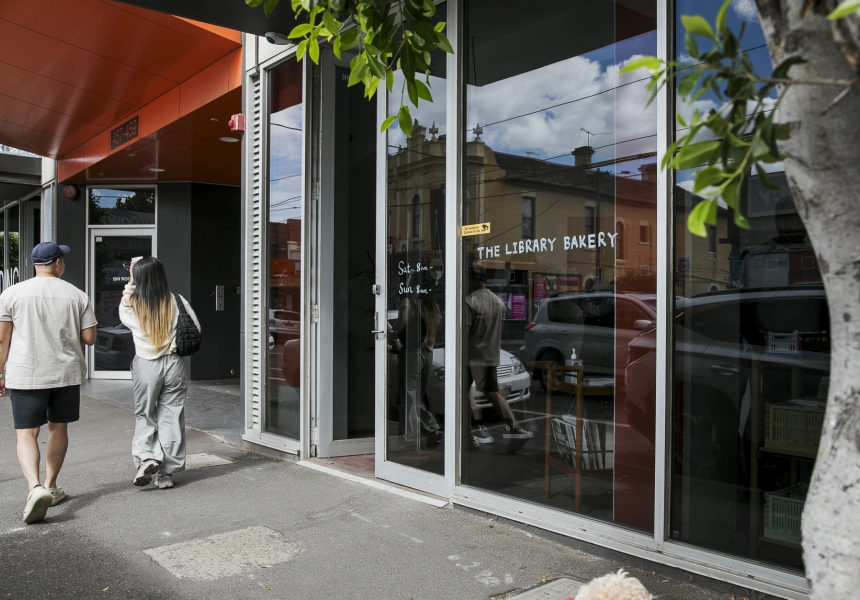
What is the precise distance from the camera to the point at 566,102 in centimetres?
445

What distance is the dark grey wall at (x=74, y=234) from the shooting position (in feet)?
43.7

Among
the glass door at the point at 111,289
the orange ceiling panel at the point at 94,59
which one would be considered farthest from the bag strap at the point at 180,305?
the glass door at the point at 111,289

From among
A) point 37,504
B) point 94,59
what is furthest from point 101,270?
point 37,504

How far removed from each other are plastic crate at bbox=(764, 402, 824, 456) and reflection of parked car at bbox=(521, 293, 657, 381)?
763 millimetres

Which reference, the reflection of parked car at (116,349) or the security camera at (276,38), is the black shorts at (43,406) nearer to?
the security camera at (276,38)

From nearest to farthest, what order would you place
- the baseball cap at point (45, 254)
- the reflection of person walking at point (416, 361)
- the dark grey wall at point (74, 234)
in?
the baseball cap at point (45, 254)
the reflection of person walking at point (416, 361)
the dark grey wall at point (74, 234)

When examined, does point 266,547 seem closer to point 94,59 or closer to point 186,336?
point 186,336

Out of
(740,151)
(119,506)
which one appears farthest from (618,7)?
(119,506)

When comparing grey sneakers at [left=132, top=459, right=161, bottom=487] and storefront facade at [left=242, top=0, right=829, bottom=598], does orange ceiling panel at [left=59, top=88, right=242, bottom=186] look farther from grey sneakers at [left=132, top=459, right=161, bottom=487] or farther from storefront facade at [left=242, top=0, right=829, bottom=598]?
grey sneakers at [left=132, top=459, right=161, bottom=487]

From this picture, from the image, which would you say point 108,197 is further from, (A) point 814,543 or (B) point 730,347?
(A) point 814,543

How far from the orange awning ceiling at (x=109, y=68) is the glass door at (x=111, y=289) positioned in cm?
231

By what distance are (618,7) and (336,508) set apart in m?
3.71

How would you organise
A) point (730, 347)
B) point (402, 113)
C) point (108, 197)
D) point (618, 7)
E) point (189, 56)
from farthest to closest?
1. point (108, 197)
2. point (189, 56)
3. point (618, 7)
4. point (730, 347)
5. point (402, 113)

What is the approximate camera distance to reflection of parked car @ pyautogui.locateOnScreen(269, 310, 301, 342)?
22.0ft
